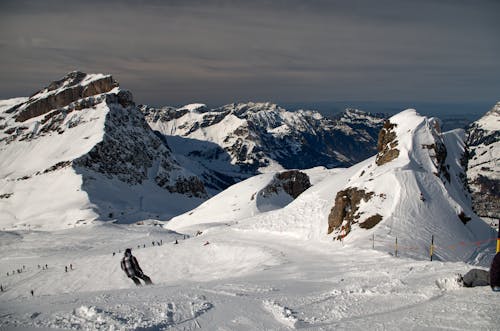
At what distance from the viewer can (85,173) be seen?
147 metres

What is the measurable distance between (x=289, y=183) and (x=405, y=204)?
60618 millimetres

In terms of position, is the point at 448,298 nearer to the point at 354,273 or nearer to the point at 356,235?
the point at 354,273

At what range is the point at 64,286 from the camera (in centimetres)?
3397

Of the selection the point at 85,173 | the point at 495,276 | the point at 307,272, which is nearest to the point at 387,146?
the point at 307,272

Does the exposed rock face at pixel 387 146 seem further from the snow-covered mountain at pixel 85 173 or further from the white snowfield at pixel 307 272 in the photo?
Result: the snow-covered mountain at pixel 85 173

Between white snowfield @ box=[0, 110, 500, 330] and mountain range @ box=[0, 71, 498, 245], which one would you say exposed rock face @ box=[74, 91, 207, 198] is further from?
white snowfield @ box=[0, 110, 500, 330]

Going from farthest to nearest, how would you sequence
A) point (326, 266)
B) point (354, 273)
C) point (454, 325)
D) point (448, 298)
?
Answer: point (326, 266), point (354, 273), point (448, 298), point (454, 325)

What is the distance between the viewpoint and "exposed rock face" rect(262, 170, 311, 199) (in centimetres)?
8969

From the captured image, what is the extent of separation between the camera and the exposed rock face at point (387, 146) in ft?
131

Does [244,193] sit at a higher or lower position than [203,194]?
higher

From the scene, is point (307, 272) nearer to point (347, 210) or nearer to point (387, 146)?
point (347, 210)

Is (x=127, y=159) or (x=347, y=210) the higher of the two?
(x=347, y=210)

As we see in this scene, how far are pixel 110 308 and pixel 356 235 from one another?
22379 mm

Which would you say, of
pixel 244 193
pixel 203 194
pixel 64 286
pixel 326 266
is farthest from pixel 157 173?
pixel 326 266
